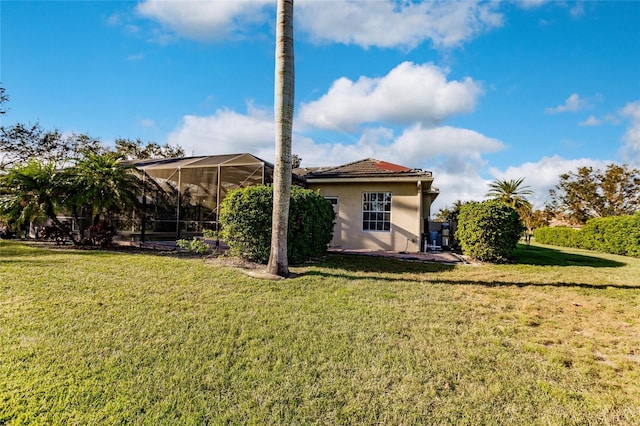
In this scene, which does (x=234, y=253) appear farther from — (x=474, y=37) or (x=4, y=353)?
(x=474, y=37)

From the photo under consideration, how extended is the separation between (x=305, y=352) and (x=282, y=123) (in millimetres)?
4999

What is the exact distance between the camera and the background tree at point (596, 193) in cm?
2820

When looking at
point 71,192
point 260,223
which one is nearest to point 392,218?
point 260,223

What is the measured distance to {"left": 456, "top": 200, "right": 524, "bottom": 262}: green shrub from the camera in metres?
10.6

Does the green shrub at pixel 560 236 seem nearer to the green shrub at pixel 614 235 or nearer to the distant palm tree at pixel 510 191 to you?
the green shrub at pixel 614 235

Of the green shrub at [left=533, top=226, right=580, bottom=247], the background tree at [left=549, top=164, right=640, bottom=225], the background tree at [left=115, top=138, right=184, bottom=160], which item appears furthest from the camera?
the background tree at [left=115, top=138, right=184, bottom=160]

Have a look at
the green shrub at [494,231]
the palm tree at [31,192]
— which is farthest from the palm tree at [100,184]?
the green shrub at [494,231]

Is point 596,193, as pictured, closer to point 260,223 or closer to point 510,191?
point 510,191

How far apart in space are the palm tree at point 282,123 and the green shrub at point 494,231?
7147mm

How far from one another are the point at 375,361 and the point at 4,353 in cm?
432

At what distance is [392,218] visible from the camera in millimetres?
13750

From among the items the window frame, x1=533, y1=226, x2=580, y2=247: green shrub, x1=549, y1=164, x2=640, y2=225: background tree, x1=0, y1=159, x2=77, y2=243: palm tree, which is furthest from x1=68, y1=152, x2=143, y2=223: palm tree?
x1=549, y1=164, x2=640, y2=225: background tree

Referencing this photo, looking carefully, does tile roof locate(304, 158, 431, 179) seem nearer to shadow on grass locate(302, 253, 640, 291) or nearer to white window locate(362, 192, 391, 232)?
white window locate(362, 192, 391, 232)

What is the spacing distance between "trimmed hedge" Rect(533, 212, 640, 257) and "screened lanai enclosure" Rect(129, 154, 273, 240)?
58.2ft
